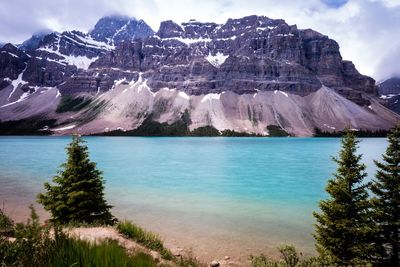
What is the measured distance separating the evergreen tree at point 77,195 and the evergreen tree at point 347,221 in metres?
14.8

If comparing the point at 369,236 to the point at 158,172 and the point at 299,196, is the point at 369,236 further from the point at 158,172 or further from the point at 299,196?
the point at 158,172

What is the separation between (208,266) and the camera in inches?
767

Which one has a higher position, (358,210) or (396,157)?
(396,157)

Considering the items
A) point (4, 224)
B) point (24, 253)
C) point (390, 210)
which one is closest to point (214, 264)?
point (390, 210)

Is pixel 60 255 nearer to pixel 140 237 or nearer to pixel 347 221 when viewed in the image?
pixel 140 237

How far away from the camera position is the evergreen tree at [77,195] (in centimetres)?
2209

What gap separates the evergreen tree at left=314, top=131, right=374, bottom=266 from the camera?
1844 centimetres

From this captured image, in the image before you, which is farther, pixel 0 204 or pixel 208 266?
pixel 0 204

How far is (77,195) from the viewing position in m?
22.1

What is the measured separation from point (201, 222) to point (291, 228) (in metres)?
8.52

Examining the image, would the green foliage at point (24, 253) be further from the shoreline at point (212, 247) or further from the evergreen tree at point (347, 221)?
the evergreen tree at point (347, 221)

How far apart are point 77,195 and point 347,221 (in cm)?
1761

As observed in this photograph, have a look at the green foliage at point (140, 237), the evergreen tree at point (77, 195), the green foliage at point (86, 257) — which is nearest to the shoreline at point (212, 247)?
the evergreen tree at point (77, 195)

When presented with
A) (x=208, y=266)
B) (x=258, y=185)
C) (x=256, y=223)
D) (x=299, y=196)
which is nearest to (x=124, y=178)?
(x=258, y=185)
